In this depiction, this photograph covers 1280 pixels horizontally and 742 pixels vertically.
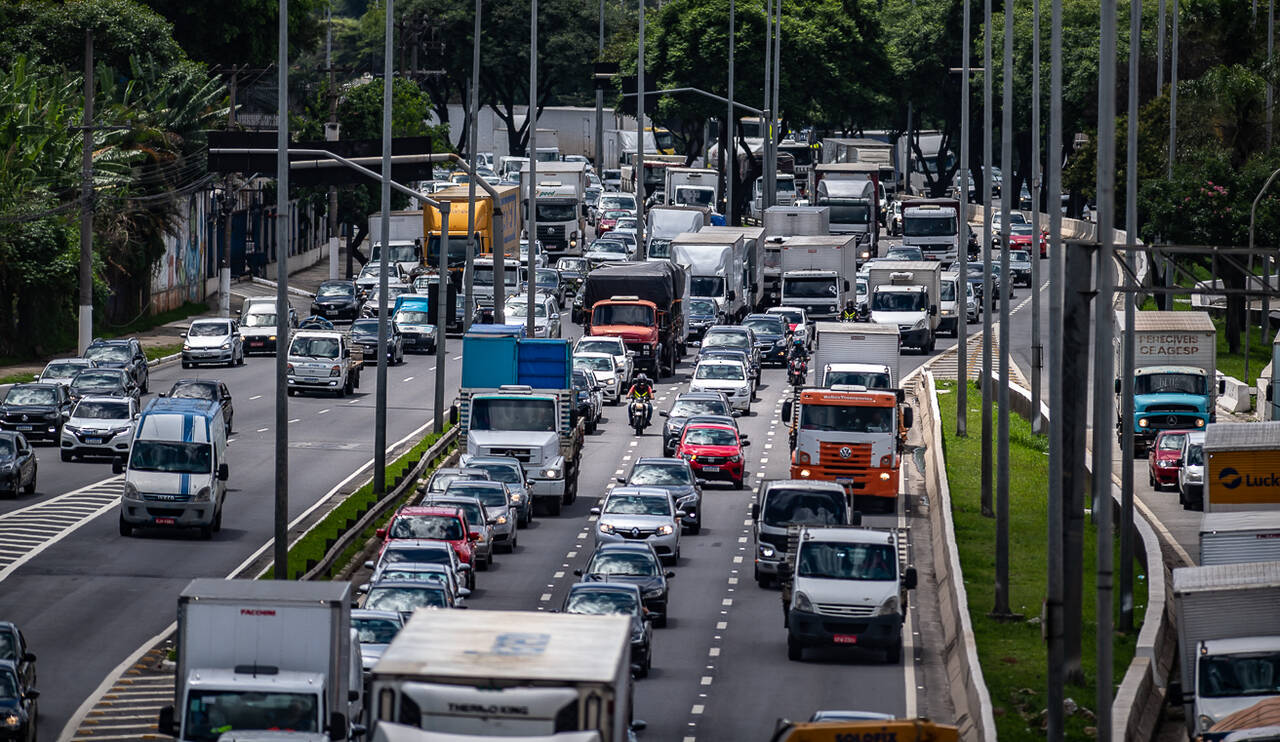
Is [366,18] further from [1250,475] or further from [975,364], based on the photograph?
[1250,475]

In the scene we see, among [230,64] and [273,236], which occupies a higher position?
[230,64]

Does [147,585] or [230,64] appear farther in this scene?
[230,64]

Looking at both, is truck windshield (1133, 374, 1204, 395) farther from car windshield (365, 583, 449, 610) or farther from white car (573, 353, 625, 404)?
car windshield (365, 583, 449, 610)

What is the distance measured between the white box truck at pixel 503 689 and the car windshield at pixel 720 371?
46755 millimetres

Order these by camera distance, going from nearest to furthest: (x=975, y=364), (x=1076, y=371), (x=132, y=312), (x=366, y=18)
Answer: (x=1076, y=371) < (x=975, y=364) < (x=132, y=312) < (x=366, y=18)

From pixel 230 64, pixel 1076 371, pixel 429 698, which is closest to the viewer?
pixel 429 698

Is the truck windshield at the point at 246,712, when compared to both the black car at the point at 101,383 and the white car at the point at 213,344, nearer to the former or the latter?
the black car at the point at 101,383

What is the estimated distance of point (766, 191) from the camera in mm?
110312

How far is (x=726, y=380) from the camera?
218 ft

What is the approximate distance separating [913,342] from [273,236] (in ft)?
139

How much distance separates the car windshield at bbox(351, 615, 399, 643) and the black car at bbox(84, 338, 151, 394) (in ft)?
114

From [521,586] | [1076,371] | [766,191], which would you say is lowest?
[521,586]

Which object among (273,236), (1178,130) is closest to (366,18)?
(273,236)

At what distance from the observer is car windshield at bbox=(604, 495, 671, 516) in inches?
1720
